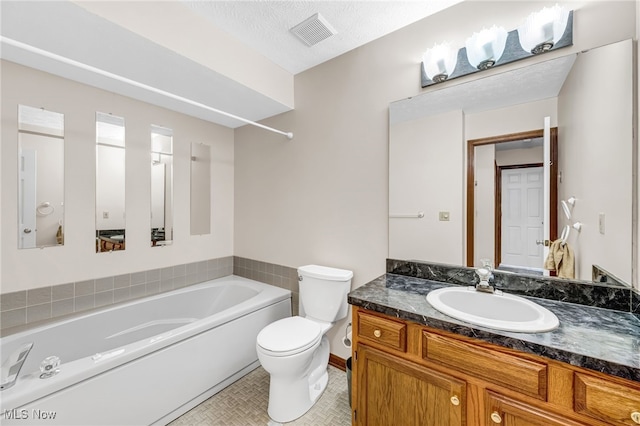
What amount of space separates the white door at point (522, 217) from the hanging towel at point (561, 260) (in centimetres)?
4

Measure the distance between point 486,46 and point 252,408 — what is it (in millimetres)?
2636

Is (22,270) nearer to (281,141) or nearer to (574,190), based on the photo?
(281,141)

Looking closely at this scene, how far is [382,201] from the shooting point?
1895 mm

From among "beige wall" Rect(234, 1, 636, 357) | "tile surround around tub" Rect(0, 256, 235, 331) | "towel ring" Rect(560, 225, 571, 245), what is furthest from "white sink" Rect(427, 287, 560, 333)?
"tile surround around tub" Rect(0, 256, 235, 331)

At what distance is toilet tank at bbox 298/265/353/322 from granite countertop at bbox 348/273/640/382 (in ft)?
1.76

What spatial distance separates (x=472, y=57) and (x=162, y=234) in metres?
2.76

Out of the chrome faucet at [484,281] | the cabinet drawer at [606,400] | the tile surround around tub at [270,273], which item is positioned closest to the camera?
the cabinet drawer at [606,400]

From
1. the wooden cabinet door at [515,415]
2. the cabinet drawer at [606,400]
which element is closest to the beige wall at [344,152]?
the wooden cabinet door at [515,415]

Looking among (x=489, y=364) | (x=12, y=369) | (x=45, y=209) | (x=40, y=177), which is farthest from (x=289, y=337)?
(x=40, y=177)

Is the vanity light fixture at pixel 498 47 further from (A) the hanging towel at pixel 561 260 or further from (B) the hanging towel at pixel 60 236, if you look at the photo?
(B) the hanging towel at pixel 60 236

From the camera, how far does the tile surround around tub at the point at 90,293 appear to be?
1.66 metres

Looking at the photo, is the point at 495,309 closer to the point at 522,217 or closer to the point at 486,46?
the point at 522,217

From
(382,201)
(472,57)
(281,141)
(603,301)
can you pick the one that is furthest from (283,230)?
(603,301)
